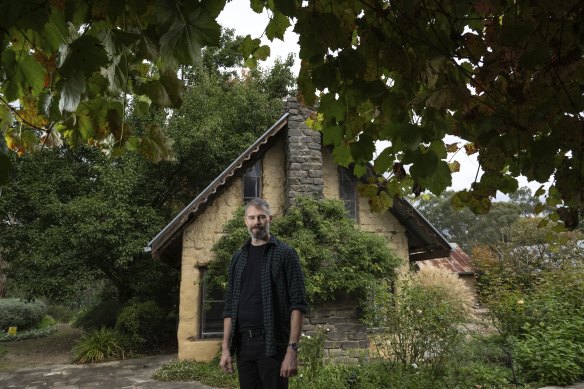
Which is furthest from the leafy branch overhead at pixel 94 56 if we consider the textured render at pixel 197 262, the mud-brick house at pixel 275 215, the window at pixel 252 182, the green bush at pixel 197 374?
the window at pixel 252 182

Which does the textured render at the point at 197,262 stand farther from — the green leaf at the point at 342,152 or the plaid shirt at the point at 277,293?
the green leaf at the point at 342,152

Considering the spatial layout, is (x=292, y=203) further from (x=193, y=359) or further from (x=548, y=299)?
(x=548, y=299)

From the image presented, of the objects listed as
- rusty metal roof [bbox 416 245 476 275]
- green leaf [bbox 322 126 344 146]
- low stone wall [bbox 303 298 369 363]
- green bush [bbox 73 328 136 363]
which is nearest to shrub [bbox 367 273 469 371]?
low stone wall [bbox 303 298 369 363]

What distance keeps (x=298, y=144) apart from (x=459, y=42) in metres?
7.78

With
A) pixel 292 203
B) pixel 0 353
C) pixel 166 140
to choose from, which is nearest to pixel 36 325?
pixel 0 353

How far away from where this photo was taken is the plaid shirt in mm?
3127

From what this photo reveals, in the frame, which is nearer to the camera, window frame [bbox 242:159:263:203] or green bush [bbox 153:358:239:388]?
green bush [bbox 153:358:239:388]

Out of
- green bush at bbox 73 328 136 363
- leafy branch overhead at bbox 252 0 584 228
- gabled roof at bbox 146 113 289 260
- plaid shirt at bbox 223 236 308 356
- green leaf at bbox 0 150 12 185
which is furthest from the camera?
green bush at bbox 73 328 136 363

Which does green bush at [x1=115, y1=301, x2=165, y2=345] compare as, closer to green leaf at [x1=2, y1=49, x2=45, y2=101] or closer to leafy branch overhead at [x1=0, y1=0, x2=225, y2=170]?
leafy branch overhead at [x1=0, y1=0, x2=225, y2=170]

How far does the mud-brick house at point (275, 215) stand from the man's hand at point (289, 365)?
5.34 metres

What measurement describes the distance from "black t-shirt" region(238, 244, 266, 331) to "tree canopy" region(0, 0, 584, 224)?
156cm

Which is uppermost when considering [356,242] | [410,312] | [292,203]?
[292,203]

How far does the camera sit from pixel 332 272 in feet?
27.3

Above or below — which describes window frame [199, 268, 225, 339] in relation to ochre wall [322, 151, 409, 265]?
below
